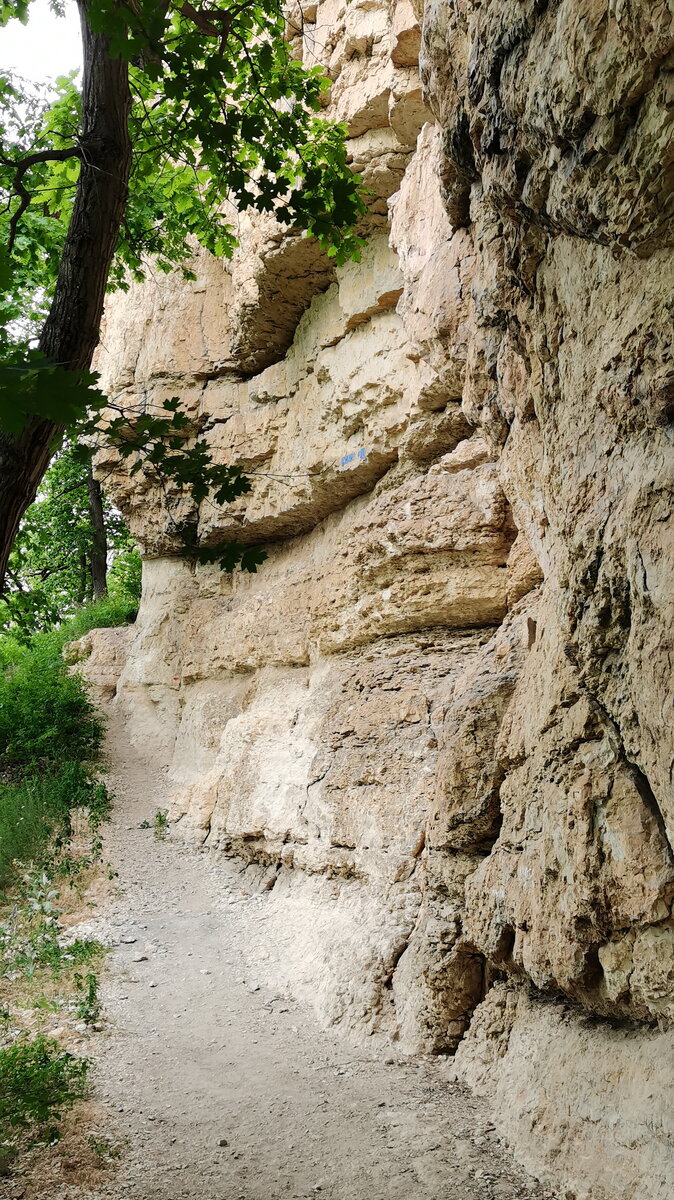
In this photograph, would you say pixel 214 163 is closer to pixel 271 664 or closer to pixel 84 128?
pixel 84 128

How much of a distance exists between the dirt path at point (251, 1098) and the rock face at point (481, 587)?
0.94 feet

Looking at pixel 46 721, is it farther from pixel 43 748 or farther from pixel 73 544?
pixel 73 544

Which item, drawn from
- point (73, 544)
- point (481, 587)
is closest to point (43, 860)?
point (481, 587)

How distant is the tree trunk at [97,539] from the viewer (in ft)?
64.3

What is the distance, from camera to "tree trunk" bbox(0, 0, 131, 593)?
3.23 meters

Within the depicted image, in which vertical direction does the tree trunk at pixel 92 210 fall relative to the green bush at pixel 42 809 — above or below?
above

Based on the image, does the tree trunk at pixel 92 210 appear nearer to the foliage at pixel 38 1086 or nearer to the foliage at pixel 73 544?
the foliage at pixel 38 1086

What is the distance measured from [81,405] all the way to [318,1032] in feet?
17.9

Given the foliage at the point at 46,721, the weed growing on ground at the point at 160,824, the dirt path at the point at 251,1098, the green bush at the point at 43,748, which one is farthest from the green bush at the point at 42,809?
the dirt path at the point at 251,1098

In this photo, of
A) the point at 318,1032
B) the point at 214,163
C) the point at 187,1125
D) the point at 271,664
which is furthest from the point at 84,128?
the point at 271,664

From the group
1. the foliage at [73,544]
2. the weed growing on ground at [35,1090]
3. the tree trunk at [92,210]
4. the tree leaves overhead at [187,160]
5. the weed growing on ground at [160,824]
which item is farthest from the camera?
the foliage at [73,544]

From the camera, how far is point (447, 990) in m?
5.49

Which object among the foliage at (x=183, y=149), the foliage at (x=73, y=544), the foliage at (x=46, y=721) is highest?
the foliage at (x=73, y=544)

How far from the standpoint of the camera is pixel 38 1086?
4.84 m
